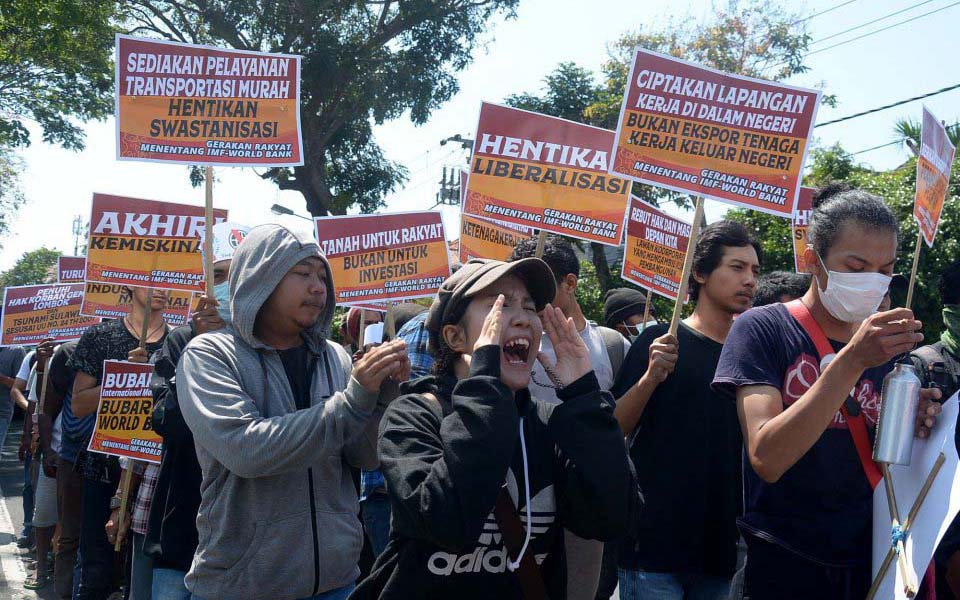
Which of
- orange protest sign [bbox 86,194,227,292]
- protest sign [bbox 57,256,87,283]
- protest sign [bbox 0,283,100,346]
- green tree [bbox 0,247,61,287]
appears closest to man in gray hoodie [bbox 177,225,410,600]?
orange protest sign [bbox 86,194,227,292]

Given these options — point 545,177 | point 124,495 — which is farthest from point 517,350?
point 545,177

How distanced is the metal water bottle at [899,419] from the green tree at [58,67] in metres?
18.0

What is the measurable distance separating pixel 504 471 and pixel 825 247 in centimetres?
130

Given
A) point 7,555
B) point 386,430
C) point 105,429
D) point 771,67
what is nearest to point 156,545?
point 386,430

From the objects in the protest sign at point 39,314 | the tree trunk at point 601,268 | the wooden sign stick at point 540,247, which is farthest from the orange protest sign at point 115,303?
the tree trunk at point 601,268

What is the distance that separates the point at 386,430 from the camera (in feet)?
8.63

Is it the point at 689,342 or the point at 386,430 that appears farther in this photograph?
the point at 689,342

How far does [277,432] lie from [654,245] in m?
5.90

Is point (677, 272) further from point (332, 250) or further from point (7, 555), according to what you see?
point (7, 555)

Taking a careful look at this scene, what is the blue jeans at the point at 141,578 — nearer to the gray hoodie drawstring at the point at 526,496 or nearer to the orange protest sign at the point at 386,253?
the gray hoodie drawstring at the point at 526,496

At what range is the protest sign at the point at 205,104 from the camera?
5.45 meters

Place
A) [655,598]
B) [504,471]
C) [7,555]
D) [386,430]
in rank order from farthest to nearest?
1. [7,555]
2. [655,598]
3. [386,430]
4. [504,471]

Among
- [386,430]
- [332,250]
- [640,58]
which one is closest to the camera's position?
[386,430]

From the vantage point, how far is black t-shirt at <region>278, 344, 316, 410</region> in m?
3.39
